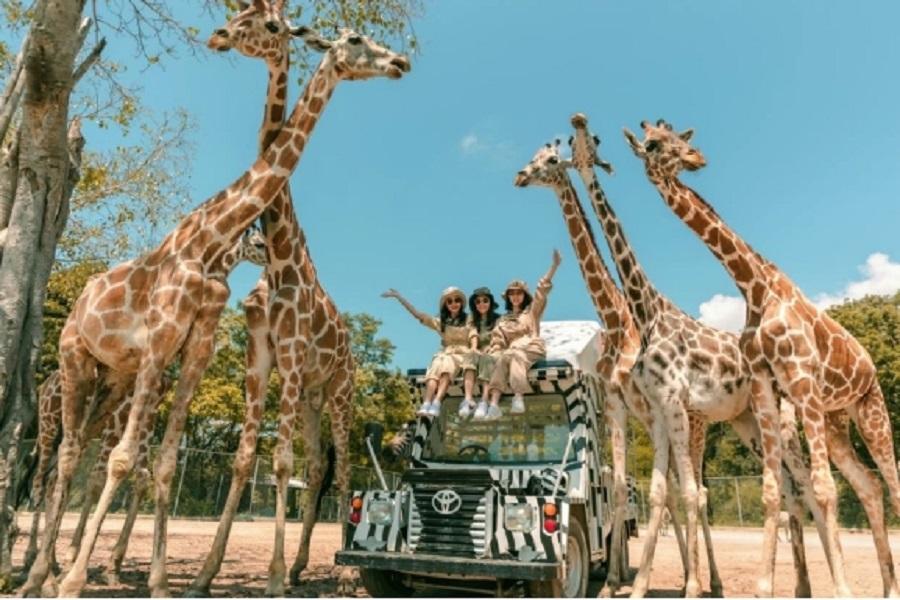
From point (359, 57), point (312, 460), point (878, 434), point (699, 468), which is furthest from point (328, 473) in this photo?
point (878, 434)

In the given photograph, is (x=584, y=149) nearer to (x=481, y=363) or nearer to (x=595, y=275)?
(x=595, y=275)

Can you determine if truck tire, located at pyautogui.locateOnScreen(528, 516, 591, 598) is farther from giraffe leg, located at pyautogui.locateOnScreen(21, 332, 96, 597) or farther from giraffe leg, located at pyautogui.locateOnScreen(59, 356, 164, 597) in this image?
giraffe leg, located at pyautogui.locateOnScreen(21, 332, 96, 597)

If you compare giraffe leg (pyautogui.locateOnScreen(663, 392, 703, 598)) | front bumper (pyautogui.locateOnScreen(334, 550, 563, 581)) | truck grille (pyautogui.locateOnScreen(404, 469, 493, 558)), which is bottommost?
front bumper (pyautogui.locateOnScreen(334, 550, 563, 581))

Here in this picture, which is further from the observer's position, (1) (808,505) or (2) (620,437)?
(2) (620,437)

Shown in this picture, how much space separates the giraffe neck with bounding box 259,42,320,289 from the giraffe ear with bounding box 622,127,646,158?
3624 mm

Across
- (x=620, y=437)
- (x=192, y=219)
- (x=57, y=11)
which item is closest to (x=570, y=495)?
(x=620, y=437)

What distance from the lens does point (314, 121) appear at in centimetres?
719

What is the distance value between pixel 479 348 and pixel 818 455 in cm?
387

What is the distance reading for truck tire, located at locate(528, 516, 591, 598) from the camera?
5.88m

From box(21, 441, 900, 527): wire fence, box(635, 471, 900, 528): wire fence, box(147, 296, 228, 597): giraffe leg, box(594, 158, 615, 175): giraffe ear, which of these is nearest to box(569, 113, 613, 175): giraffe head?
box(594, 158, 615, 175): giraffe ear

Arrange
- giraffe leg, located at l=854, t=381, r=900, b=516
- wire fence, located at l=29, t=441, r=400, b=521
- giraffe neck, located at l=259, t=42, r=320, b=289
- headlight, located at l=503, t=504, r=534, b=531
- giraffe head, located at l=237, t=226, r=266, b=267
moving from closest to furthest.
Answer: headlight, located at l=503, t=504, r=534, b=531
giraffe leg, located at l=854, t=381, r=900, b=516
giraffe neck, located at l=259, t=42, r=320, b=289
giraffe head, located at l=237, t=226, r=266, b=267
wire fence, located at l=29, t=441, r=400, b=521

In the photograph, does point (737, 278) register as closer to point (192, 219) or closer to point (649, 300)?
point (649, 300)

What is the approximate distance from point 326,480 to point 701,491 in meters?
4.70

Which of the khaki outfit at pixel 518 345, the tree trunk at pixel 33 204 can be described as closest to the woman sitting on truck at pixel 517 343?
the khaki outfit at pixel 518 345
